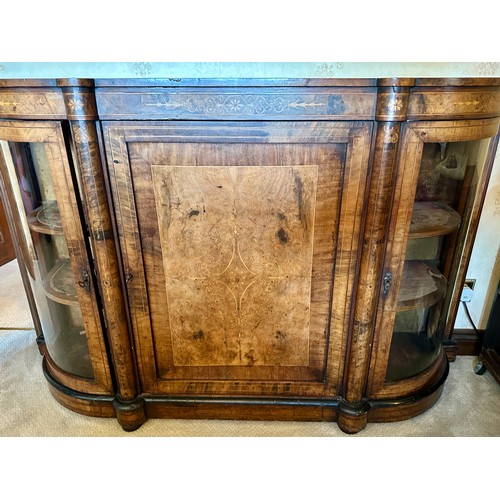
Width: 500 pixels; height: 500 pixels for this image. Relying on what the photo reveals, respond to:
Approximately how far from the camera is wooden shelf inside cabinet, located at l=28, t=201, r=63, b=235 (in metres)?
1.20

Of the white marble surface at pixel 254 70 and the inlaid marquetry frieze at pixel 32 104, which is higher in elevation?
the white marble surface at pixel 254 70

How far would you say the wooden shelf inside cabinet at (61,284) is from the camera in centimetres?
132

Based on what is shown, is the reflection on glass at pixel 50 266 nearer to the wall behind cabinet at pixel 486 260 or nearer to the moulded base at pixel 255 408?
the moulded base at pixel 255 408

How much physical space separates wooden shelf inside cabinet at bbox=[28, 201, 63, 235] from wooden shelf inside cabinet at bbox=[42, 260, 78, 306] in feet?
0.58

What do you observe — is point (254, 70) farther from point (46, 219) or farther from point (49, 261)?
point (49, 261)

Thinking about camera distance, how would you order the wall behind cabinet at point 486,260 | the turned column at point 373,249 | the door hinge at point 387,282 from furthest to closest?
1. the wall behind cabinet at point 486,260
2. the door hinge at point 387,282
3. the turned column at point 373,249

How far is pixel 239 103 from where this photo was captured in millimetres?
961

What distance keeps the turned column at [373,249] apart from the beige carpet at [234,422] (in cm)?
10

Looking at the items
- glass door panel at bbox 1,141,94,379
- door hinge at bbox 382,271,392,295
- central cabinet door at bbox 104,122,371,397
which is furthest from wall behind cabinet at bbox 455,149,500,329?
glass door panel at bbox 1,141,94,379

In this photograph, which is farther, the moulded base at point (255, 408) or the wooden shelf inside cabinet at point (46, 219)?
the moulded base at point (255, 408)

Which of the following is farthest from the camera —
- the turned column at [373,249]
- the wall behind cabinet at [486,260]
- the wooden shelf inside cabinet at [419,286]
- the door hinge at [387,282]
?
the wall behind cabinet at [486,260]

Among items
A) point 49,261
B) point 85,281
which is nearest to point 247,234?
point 85,281

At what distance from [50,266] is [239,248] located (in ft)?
2.43

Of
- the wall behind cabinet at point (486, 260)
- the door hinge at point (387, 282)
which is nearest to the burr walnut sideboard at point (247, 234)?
the door hinge at point (387, 282)
